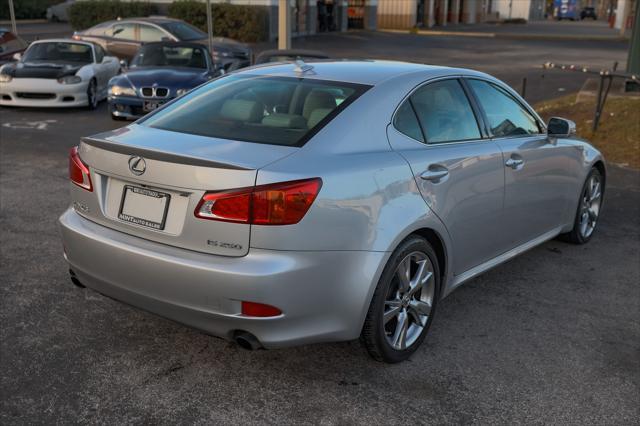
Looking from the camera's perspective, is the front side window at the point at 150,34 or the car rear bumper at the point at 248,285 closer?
the car rear bumper at the point at 248,285

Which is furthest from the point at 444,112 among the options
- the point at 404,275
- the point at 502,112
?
the point at 404,275

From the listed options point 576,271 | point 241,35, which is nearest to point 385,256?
point 576,271

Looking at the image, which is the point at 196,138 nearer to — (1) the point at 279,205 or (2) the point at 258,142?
(2) the point at 258,142

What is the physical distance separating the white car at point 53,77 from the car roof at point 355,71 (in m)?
9.19

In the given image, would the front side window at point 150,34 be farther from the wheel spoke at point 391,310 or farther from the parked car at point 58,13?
the parked car at point 58,13

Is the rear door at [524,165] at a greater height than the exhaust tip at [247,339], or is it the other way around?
the rear door at [524,165]

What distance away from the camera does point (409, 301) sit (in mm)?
3797

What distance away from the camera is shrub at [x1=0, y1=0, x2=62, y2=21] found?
41938 millimetres

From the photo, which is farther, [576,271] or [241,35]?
[241,35]

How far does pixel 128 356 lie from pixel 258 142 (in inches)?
53.3

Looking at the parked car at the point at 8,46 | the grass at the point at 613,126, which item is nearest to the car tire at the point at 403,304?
the grass at the point at 613,126

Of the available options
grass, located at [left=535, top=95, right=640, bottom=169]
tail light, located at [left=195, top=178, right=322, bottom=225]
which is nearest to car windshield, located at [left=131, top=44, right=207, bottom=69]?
grass, located at [left=535, top=95, right=640, bottom=169]

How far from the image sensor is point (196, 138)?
3.56 m

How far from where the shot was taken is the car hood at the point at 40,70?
12.6 metres
